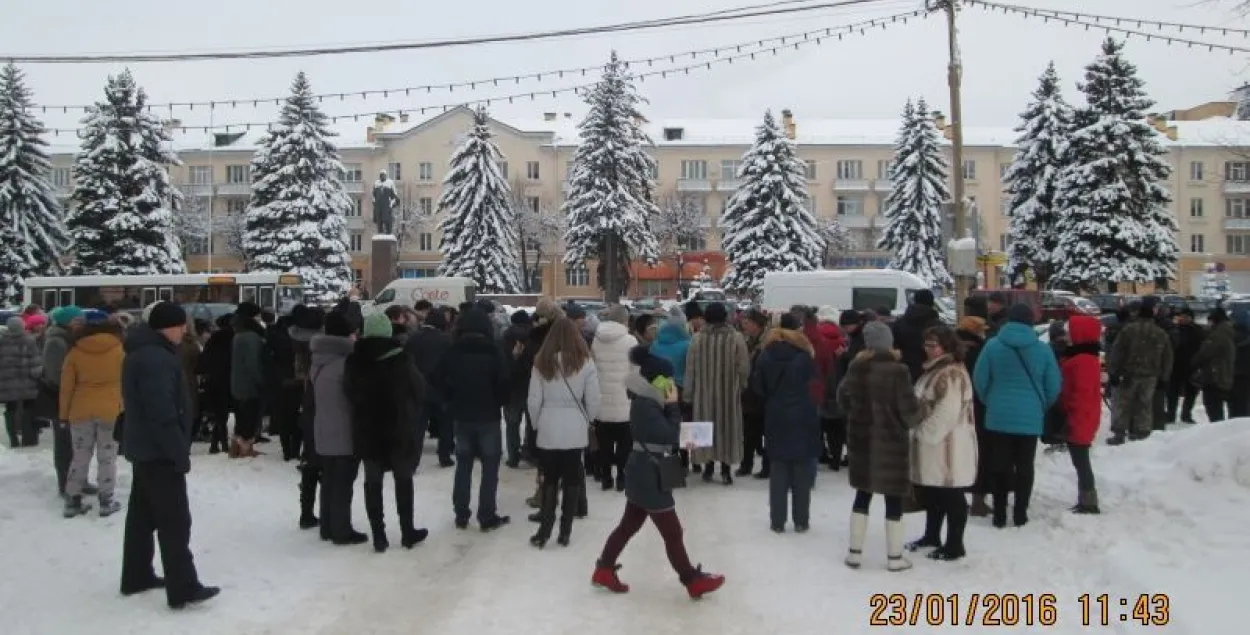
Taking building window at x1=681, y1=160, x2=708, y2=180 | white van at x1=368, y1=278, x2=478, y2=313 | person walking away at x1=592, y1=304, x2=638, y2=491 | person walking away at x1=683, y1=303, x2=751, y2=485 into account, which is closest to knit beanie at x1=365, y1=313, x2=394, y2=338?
person walking away at x1=592, y1=304, x2=638, y2=491

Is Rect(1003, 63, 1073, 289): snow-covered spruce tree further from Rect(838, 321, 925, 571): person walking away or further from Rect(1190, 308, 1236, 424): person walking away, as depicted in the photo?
Rect(838, 321, 925, 571): person walking away

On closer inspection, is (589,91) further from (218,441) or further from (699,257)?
(218,441)

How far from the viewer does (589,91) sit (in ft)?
160

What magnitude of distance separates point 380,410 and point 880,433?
3834 millimetres

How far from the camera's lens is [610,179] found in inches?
1960

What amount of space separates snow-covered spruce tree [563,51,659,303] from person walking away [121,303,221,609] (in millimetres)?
43004

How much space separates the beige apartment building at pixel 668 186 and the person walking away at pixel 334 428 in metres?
63.3

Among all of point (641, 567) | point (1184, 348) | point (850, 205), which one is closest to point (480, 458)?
point (641, 567)

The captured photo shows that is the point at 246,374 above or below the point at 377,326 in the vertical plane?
below

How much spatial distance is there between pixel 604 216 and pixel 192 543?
138ft

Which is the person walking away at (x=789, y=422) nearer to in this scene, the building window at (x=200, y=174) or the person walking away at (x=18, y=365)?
the person walking away at (x=18, y=365)

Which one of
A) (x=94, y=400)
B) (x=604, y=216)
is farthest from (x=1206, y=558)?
(x=604, y=216)

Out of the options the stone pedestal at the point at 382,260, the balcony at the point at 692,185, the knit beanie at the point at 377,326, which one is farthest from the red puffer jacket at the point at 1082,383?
the balcony at the point at 692,185

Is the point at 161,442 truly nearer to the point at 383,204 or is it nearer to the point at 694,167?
the point at 383,204
